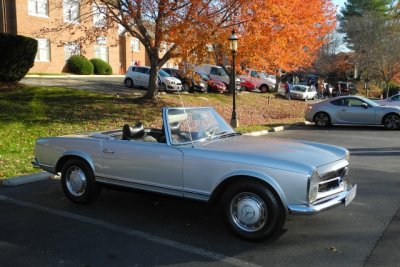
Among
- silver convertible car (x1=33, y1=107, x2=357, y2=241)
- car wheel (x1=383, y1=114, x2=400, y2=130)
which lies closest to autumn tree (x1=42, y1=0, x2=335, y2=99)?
car wheel (x1=383, y1=114, x2=400, y2=130)

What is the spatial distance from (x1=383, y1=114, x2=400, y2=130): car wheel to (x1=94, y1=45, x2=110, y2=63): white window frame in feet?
91.0

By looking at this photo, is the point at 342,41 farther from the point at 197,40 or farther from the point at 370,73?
the point at 197,40

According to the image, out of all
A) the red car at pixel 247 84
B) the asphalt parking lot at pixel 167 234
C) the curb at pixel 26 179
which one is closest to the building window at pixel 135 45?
the red car at pixel 247 84

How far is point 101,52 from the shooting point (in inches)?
1572

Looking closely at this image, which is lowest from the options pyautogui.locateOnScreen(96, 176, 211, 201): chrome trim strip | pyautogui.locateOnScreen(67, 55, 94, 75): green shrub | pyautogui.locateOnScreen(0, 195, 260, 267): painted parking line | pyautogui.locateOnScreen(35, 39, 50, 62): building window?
pyautogui.locateOnScreen(0, 195, 260, 267): painted parking line

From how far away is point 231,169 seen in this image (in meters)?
4.98

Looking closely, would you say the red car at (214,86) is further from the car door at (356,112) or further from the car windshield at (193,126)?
the car windshield at (193,126)

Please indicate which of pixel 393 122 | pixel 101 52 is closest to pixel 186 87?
pixel 393 122

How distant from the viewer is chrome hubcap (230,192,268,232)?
15.9 feet

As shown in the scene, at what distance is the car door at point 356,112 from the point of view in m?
17.6

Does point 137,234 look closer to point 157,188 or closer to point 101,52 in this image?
point 157,188

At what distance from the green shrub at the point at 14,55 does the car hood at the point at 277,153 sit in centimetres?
1514

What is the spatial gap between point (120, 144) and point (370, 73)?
154 feet

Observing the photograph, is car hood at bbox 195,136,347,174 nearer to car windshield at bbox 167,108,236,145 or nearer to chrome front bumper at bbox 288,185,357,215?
car windshield at bbox 167,108,236,145
